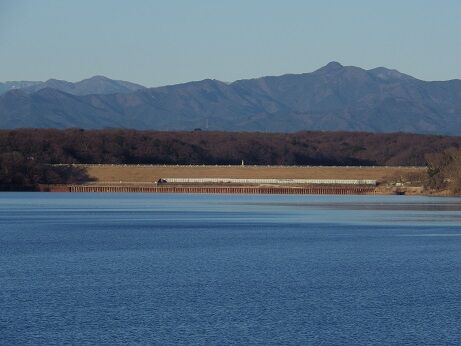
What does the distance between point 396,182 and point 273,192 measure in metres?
14.4

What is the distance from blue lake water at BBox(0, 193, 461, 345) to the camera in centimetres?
2928

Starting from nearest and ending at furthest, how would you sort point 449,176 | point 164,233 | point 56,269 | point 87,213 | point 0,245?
1. point 56,269
2. point 0,245
3. point 164,233
4. point 87,213
5. point 449,176

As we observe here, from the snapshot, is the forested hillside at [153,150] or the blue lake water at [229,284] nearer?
the blue lake water at [229,284]

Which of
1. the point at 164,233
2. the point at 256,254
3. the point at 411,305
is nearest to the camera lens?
the point at 411,305

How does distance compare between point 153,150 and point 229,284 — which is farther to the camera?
point 153,150

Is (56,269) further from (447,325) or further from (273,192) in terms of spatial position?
(273,192)

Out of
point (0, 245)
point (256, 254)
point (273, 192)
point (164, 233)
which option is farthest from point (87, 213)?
point (273, 192)

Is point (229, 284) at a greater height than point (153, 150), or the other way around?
point (153, 150)

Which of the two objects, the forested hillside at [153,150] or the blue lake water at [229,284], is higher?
the forested hillside at [153,150]

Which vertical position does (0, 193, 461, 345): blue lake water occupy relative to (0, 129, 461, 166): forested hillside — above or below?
below

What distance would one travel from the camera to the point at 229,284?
37281 millimetres

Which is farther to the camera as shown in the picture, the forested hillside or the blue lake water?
the forested hillside

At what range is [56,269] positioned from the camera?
4119cm

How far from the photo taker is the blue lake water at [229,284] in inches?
1153
